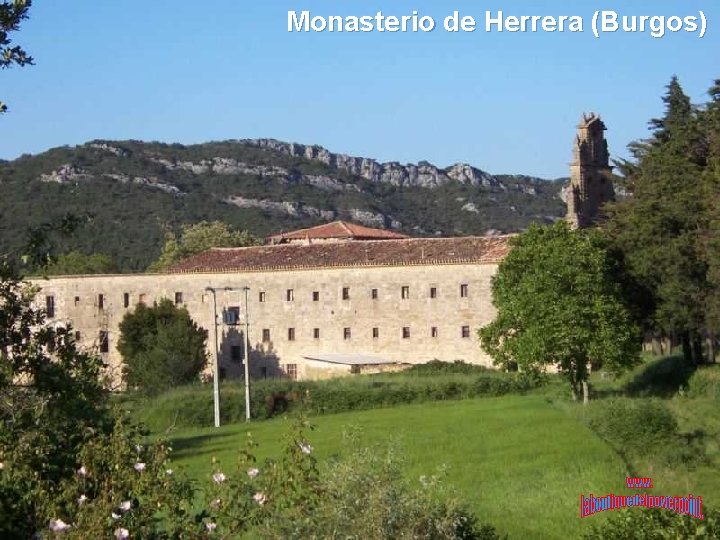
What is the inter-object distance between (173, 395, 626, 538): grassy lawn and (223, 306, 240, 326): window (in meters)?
16.0

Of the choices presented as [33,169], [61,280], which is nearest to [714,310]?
[61,280]

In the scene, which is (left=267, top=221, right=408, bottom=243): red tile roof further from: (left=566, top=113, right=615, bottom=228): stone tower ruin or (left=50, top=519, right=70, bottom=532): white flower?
(left=50, top=519, right=70, bottom=532): white flower

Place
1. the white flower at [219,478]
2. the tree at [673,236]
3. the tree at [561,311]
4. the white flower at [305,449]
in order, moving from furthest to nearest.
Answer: the tree at [673,236] → the tree at [561,311] → the white flower at [305,449] → the white flower at [219,478]

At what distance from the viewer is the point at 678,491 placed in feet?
80.4

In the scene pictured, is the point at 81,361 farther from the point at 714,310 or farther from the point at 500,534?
the point at 714,310

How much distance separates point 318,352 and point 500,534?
4201 cm

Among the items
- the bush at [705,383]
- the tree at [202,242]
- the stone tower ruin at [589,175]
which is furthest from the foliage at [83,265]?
the bush at [705,383]

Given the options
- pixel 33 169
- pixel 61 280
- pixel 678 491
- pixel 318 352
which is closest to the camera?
pixel 678 491

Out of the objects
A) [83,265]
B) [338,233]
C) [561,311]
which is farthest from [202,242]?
[561,311]

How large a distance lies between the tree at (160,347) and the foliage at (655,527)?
42356 mm

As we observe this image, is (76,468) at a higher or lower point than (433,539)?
higher

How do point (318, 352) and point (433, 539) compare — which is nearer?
point (433, 539)

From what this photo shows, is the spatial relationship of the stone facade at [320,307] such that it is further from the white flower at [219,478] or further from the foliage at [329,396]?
the white flower at [219,478]

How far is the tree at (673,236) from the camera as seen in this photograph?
1759 inches
